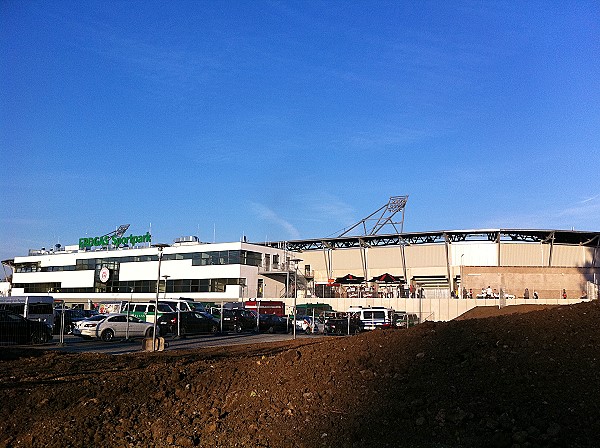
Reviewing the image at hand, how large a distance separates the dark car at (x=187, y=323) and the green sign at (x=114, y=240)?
1717 inches

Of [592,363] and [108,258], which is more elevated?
[108,258]

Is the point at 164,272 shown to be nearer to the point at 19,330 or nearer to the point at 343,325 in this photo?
the point at 343,325

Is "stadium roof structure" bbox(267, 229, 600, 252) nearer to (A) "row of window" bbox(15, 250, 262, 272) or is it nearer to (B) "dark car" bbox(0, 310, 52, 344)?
(A) "row of window" bbox(15, 250, 262, 272)

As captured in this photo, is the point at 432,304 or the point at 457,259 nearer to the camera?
the point at 432,304

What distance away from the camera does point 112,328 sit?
105 ft

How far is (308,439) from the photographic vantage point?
8.16 meters

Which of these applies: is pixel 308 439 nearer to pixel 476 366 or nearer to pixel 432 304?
pixel 476 366

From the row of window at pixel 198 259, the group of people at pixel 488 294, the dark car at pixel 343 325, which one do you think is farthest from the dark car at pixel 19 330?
the row of window at pixel 198 259

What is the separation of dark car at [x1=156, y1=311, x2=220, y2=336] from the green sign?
4362cm

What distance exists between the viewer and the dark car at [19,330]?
Answer: 26.5 m

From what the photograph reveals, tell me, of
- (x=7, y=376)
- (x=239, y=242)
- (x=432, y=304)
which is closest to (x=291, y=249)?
(x=239, y=242)

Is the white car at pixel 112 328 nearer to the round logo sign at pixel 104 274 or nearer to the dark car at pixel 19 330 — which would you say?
the dark car at pixel 19 330

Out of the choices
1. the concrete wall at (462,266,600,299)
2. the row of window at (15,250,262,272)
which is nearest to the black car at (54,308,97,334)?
the row of window at (15,250,262,272)

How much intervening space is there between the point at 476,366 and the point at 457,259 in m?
61.3
